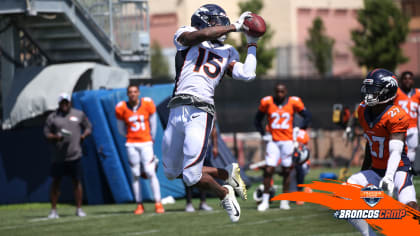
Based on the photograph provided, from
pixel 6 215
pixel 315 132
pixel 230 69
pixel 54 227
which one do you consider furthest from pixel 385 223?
pixel 315 132

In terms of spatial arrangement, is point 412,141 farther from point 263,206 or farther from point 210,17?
point 210,17

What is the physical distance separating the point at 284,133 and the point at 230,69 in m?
5.01

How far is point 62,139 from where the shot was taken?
12.1m

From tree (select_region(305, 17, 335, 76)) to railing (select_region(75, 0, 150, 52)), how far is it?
713 inches

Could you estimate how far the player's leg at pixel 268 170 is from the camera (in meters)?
11.8

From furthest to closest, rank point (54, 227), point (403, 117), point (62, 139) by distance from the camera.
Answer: point (62, 139) → point (54, 227) → point (403, 117)

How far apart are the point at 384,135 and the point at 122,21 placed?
11143 millimetres

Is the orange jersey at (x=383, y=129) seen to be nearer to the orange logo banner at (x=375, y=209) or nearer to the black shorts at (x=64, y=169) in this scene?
the orange logo banner at (x=375, y=209)

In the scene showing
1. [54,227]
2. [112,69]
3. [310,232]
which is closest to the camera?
[310,232]

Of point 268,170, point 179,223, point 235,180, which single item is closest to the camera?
point 235,180

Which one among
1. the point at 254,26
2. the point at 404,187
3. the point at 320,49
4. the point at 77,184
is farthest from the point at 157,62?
the point at 404,187

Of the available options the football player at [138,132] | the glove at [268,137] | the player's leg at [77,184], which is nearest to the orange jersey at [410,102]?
the glove at [268,137]

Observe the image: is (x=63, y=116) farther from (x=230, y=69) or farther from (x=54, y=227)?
(x=230, y=69)

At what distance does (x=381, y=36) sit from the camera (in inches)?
1253
